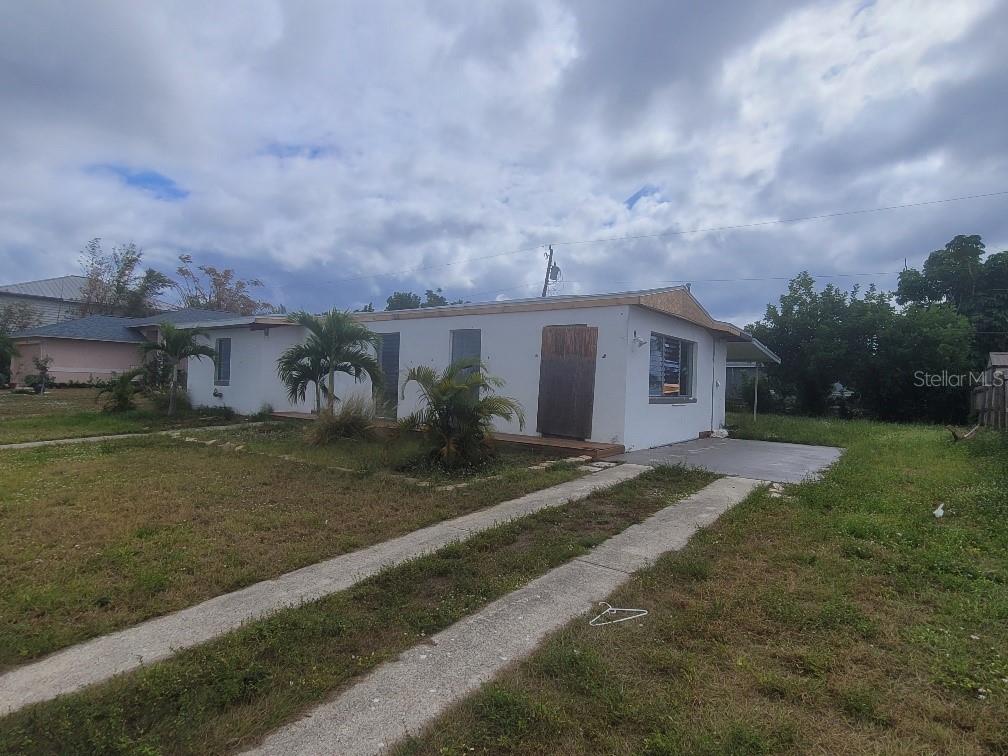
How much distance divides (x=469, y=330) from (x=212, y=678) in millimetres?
9004

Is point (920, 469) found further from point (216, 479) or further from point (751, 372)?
point (751, 372)

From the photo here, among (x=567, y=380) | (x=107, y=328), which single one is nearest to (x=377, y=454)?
(x=567, y=380)

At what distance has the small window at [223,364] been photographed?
604 inches

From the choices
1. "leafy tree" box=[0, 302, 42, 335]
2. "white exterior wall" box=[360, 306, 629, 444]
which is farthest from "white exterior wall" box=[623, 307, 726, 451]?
"leafy tree" box=[0, 302, 42, 335]

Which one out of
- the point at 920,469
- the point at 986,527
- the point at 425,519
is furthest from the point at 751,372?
the point at 425,519

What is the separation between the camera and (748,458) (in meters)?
9.27

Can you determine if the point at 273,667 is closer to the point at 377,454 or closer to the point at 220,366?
the point at 377,454

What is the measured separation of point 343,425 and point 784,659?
7.99 meters

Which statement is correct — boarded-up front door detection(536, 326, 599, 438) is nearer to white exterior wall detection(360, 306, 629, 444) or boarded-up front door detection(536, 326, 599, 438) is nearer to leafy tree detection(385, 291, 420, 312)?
white exterior wall detection(360, 306, 629, 444)

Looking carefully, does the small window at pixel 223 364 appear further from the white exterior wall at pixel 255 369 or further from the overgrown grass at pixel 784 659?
the overgrown grass at pixel 784 659

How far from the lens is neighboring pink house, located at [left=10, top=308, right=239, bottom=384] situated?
76.5 feet

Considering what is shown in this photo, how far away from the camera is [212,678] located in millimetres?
2451

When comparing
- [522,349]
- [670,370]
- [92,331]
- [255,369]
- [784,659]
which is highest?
[92,331]

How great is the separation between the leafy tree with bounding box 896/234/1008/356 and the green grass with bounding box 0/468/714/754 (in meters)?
22.8
